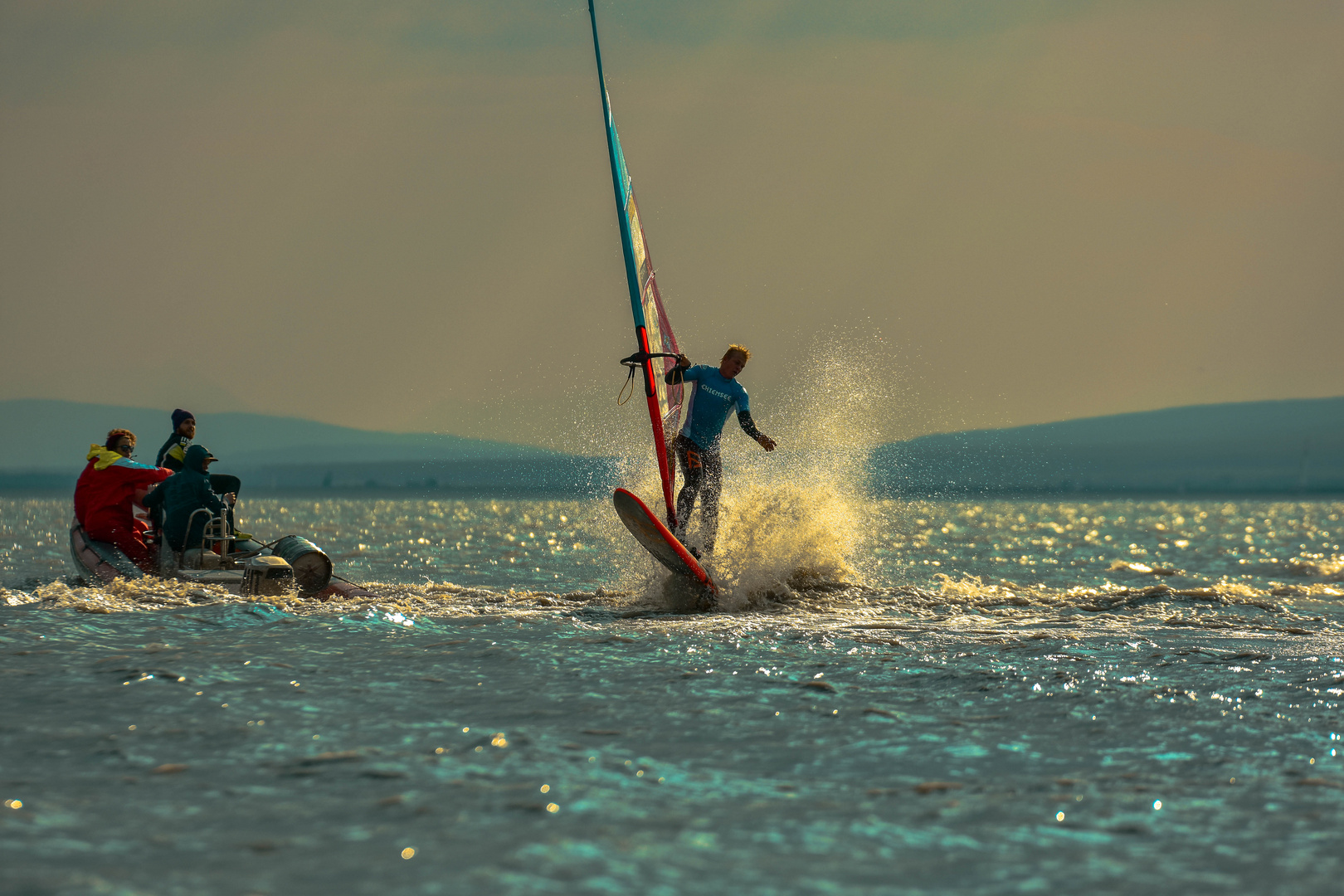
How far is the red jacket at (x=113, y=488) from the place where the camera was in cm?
1224

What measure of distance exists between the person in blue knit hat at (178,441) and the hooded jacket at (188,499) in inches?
47.7

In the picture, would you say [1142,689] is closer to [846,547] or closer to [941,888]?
[941,888]

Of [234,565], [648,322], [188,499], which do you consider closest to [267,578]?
[234,565]

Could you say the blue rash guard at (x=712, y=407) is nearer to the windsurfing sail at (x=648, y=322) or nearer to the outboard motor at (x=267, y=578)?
the windsurfing sail at (x=648, y=322)

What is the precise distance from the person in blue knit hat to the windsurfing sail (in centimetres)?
588

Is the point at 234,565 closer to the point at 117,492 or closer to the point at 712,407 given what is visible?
the point at 117,492

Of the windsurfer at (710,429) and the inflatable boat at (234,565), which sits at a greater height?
the windsurfer at (710,429)

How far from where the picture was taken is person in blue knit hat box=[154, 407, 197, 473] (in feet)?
40.8

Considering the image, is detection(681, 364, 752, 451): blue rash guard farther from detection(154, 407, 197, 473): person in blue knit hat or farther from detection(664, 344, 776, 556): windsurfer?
detection(154, 407, 197, 473): person in blue knit hat

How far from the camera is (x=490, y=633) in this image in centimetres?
844

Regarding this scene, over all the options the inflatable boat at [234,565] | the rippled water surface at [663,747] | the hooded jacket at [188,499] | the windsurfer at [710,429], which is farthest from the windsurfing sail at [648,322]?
the hooded jacket at [188,499]

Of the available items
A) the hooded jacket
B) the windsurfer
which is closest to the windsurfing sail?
the windsurfer

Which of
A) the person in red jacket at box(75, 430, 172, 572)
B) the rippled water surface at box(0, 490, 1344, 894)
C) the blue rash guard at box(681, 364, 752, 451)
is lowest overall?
the rippled water surface at box(0, 490, 1344, 894)

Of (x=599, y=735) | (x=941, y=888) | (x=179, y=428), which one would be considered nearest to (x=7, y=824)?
(x=599, y=735)
